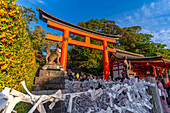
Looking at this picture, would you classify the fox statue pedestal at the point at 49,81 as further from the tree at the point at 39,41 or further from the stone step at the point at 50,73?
the tree at the point at 39,41

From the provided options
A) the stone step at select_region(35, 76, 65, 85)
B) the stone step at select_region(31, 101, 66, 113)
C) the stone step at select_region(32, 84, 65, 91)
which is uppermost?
the stone step at select_region(35, 76, 65, 85)

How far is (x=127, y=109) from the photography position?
147cm

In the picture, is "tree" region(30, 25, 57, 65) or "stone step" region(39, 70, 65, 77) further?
"tree" region(30, 25, 57, 65)

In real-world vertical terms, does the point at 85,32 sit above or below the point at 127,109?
above

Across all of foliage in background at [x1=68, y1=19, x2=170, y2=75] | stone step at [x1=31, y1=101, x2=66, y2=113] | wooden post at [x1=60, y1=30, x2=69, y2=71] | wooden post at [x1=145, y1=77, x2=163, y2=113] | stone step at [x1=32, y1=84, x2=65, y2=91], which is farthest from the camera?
foliage in background at [x1=68, y1=19, x2=170, y2=75]

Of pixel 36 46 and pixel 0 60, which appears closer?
pixel 0 60

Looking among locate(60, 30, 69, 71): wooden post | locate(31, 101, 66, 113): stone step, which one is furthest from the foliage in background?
locate(31, 101, 66, 113): stone step

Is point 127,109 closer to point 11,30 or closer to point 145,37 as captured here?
point 11,30

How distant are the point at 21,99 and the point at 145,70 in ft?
53.6

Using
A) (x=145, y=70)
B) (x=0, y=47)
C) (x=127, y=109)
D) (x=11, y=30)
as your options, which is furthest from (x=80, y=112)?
(x=145, y=70)

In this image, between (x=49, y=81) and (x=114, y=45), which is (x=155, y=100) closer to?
(x=49, y=81)

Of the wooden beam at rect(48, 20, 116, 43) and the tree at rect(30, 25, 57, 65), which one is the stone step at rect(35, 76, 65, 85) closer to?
the wooden beam at rect(48, 20, 116, 43)

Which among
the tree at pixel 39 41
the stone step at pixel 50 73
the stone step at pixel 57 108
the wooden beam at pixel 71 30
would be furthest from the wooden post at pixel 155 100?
the tree at pixel 39 41

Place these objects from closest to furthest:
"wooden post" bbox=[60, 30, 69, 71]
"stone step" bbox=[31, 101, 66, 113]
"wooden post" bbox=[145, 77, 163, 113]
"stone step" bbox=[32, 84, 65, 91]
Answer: "stone step" bbox=[31, 101, 66, 113], "wooden post" bbox=[145, 77, 163, 113], "stone step" bbox=[32, 84, 65, 91], "wooden post" bbox=[60, 30, 69, 71]
